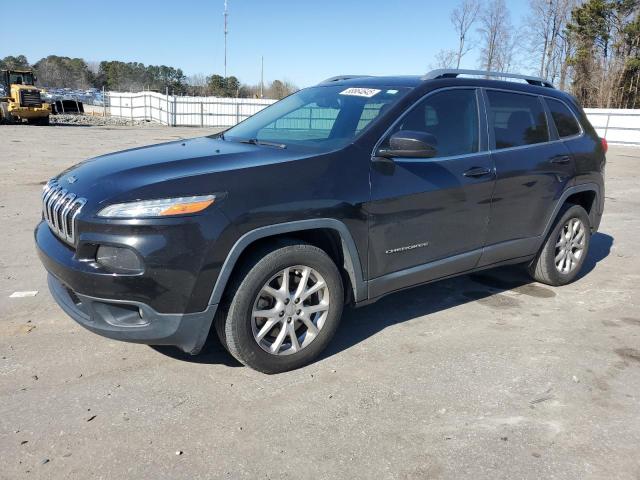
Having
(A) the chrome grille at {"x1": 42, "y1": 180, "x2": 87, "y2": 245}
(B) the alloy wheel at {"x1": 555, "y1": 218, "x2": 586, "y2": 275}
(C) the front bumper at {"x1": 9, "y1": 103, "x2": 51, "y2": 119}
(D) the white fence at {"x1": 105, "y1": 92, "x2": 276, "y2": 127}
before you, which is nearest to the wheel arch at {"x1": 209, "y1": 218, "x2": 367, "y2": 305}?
(A) the chrome grille at {"x1": 42, "y1": 180, "x2": 87, "y2": 245}

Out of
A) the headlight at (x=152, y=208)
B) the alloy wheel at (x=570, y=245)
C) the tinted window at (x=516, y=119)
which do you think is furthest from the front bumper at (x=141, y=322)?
the alloy wheel at (x=570, y=245)

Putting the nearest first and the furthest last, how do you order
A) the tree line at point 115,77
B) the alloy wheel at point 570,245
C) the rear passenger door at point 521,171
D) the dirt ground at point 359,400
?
the dirt ground at point 359,400 → the rear passenger door at point 521,171 → the alloy wheel at point 570,245 → the tree line at point 115,77

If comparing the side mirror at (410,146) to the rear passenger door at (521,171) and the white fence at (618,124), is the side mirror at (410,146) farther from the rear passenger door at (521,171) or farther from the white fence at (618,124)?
the white fence at (618,124)

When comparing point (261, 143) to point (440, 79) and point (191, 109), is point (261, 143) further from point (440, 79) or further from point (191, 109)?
point (191, 109)

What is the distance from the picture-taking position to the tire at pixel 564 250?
4.97m

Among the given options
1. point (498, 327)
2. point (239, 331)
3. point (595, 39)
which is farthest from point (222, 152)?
point (595, 39)

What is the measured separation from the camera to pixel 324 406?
3023 millimetres

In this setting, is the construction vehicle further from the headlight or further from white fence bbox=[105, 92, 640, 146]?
the headlight

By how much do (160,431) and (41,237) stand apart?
60.2 inches

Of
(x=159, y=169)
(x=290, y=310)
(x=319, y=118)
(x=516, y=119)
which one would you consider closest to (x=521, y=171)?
(x=516, y=119)

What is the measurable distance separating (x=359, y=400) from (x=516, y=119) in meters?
2.80

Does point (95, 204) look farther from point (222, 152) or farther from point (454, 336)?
point (454, 336)

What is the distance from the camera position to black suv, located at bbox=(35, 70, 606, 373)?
2.85m

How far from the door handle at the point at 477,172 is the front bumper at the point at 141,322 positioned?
2.13 m
